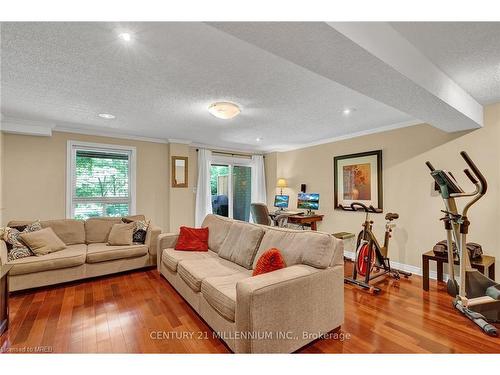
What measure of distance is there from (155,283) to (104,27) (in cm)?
283

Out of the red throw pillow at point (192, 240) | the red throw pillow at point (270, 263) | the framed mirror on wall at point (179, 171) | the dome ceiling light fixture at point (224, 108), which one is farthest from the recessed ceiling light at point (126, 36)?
the framed mirror on wall at point (179, 171)

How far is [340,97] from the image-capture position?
2.66 metres

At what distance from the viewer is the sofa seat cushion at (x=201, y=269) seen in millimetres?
2227

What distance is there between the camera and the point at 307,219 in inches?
179

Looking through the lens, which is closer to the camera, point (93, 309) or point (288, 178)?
point (93, 309)

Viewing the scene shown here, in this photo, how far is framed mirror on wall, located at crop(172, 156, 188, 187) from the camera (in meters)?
4.82

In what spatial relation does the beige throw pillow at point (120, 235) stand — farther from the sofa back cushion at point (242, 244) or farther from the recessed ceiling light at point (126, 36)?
the recessed ceiling light at point (126, 36)

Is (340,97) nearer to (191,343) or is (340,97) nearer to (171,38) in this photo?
(171,38)

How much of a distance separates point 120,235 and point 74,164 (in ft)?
Result: 5.26

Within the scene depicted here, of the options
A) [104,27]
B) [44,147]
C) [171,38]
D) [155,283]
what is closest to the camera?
[104,27]

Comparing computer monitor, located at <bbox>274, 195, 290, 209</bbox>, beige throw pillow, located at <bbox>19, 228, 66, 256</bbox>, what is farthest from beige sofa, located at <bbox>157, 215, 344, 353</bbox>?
computer monitor, located at <bbox>274, 195, 290, 209</bbox>

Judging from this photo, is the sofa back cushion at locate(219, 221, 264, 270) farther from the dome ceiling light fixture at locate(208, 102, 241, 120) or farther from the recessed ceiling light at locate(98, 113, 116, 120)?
the recessed ceiling light at locate(98, 113, 116, 120)

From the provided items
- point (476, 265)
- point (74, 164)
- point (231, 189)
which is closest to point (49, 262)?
point (74, 164)
